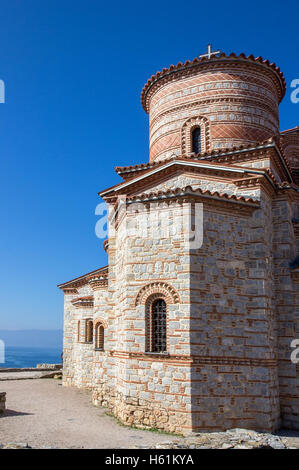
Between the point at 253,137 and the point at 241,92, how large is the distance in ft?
5.00

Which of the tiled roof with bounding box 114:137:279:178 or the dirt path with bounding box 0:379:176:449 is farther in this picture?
the tiled roof with bounding box 114:137:279:178

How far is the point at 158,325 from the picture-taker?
9.34m

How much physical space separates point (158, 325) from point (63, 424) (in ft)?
10.8

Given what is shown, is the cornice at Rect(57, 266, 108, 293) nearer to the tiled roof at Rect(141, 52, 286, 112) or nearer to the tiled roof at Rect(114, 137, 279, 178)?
the tiled roof at Rect(114, 137, 279, 178)

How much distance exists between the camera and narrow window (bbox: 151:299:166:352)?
30.3 feet

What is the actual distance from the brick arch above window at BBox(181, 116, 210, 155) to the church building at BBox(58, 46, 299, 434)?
112cm

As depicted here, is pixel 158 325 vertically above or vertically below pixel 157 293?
below

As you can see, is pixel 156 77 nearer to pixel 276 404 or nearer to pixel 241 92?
pixel 241 92

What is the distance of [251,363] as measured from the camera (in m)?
9.08

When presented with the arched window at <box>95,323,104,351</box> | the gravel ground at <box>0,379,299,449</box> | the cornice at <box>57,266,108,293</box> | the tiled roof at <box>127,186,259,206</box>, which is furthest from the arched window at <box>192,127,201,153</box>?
the gravel ground at <box>0,379,299,449</box>

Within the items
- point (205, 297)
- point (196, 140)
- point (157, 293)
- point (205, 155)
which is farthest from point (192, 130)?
point (205, 297)

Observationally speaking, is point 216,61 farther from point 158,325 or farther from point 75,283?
point 75,283

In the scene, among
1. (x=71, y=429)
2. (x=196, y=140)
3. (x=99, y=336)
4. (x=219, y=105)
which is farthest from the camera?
(x=99, y=336)
